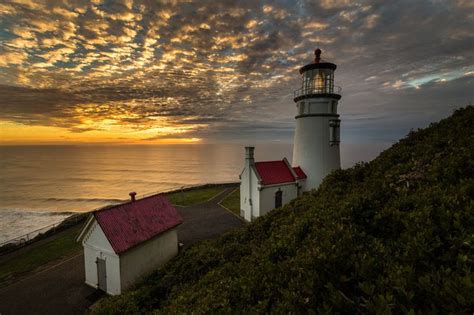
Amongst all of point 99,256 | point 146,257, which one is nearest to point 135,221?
point 146,257

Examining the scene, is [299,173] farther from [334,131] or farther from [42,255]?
[42,255]

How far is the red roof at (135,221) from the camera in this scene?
11.7 meters

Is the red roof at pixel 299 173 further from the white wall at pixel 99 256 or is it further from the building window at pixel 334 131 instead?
the white wall at pixel 99 256

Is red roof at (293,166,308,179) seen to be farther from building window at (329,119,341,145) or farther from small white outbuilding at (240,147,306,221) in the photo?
building window at (329,119,341,145)

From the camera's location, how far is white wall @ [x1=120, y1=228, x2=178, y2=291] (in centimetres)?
1173

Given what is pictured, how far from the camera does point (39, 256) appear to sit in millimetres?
17141

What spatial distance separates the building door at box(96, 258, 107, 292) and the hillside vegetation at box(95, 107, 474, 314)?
5947 millimetres

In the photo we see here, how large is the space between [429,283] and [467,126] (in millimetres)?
7194

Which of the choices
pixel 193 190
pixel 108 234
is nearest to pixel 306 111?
pixel 108 234

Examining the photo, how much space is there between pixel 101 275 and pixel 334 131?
2108 centimetres

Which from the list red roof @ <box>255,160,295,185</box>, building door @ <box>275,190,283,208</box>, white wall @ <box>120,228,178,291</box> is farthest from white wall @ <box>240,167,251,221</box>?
white wall @ <box>120,228,178,291</box>

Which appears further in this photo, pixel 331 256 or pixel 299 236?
pixel 299 236

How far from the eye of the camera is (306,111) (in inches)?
802

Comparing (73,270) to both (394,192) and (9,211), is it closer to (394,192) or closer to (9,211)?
(394,192)
